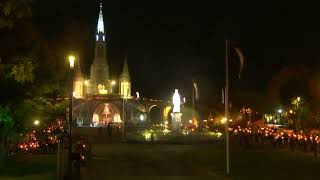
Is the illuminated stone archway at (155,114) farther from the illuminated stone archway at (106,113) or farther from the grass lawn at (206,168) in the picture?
the grass lawn at (206,168)

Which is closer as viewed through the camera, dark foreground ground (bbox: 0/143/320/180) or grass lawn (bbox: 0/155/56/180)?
grass lawn (bbox: 0/155/56/180)

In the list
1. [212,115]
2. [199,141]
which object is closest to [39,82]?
[199,141]

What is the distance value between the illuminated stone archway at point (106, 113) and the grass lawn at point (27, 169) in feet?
383

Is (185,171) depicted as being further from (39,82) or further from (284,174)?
(39,82)

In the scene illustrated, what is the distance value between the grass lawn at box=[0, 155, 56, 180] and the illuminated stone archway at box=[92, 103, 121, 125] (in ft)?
383

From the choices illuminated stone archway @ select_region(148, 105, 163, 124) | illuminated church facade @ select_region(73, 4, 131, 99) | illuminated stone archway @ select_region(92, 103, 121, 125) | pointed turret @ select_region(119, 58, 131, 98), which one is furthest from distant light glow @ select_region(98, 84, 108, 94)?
illuminated stone archway @ select_region(148, 105, 163, 124)

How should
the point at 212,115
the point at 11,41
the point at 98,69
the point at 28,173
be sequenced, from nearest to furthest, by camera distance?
the point at 11,41 → the point at 28,173 → the point at 212,115 → the point at 98,69

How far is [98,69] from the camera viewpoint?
548ft

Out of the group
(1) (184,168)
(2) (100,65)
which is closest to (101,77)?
(2) (100,65)

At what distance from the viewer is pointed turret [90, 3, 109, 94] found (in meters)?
167

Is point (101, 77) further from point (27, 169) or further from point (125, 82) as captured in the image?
point (27, 169)

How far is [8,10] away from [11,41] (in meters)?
5.45

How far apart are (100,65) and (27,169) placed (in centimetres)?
13665

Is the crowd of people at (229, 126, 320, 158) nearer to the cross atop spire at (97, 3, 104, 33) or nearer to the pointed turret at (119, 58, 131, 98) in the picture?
the pointed turret at (119, 58, 131, 98)
